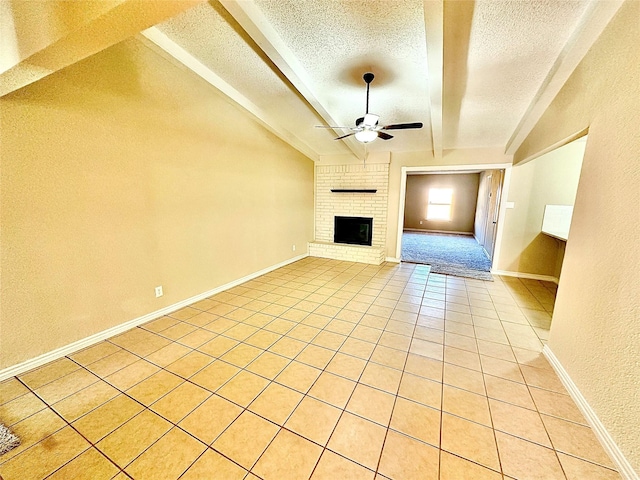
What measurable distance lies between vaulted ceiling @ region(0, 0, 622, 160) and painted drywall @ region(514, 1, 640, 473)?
0.39 metres

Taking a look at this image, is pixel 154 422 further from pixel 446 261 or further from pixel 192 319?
pixel 446 261

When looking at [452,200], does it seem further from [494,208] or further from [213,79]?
[213,79]

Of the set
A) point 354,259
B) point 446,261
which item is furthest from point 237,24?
point 446,261

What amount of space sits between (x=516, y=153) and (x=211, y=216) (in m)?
5.00

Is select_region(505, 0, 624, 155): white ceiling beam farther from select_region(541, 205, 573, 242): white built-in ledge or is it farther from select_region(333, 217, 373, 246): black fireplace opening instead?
select_region(333, 217, 373, 246): black fireplace opening

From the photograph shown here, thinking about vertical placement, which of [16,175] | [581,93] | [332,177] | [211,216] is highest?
[581,93]

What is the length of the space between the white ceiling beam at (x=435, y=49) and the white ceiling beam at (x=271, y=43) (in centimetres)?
133

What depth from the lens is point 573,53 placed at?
6.90 feet

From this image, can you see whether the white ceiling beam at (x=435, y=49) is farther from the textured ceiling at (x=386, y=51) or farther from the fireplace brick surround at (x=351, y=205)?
the fireplace brick surround at (x=351, y=205)

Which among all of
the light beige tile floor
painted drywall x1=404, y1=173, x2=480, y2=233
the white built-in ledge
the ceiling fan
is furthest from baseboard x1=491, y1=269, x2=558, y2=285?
painted drywall x1=404, y1=173, x2=480, y2=233

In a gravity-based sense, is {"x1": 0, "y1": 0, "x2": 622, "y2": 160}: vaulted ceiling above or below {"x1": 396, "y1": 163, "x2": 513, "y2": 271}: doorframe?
above

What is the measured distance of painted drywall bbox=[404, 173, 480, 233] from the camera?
30.2 ft

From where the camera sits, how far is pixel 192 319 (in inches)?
111

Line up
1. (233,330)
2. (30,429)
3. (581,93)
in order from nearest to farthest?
(30,429) → (581,93) → (233,330)
